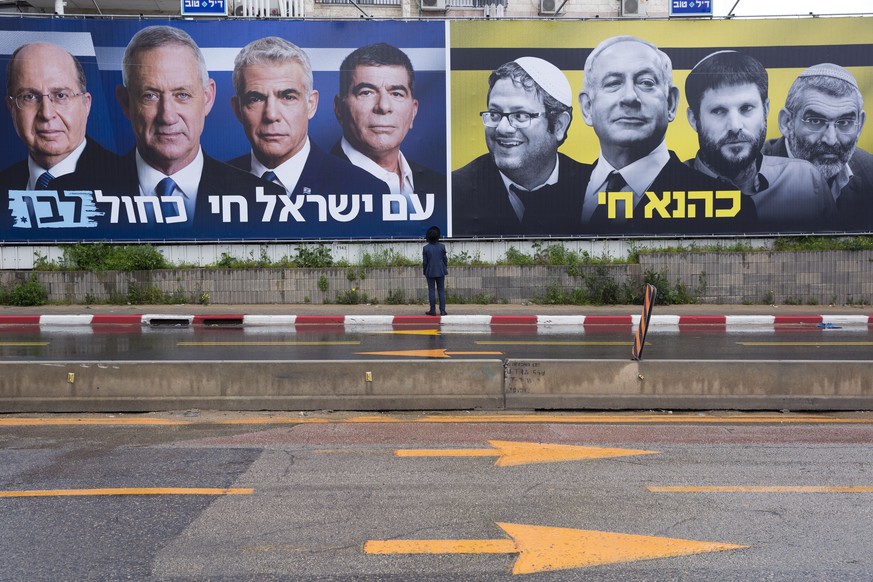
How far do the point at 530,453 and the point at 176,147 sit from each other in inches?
618

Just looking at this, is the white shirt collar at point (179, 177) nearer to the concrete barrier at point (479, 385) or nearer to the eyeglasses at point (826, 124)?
the concrete barrier at point (479, 385)

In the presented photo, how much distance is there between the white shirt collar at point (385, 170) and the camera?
1994 centimetres

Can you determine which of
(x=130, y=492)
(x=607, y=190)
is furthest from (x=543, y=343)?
(x=130, y=492)

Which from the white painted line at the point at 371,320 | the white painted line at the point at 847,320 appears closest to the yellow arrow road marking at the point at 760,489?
the white painted line at the point at 371,320

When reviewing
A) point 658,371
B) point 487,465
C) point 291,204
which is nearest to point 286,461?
point 487,465

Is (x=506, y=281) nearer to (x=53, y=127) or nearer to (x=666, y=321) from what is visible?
(x=666, y=321)

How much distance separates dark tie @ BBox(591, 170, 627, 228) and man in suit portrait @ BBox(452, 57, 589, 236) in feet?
1.55

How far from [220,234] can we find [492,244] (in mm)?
6654

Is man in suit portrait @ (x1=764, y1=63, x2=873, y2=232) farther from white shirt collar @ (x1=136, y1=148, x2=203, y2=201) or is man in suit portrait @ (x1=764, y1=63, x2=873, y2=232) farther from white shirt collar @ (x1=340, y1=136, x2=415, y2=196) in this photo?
white shirt collar @ (x1=136, y1=148, x2=203, y2=201)

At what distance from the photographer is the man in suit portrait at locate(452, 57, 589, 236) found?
20.0 meters

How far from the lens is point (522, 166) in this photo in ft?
65.7

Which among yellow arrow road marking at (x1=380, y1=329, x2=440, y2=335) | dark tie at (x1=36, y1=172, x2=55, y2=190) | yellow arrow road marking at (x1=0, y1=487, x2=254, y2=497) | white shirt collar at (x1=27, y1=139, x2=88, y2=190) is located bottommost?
yellow arrow road marking at (x1=0, y1=487, x2=254, y2=497)

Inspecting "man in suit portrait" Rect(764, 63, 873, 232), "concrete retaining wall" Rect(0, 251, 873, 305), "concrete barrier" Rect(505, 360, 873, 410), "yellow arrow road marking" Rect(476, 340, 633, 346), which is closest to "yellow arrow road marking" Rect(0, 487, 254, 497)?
"concrete barrier" Rect(505, 360, 873, 410)

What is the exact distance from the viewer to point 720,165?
20219 mm
